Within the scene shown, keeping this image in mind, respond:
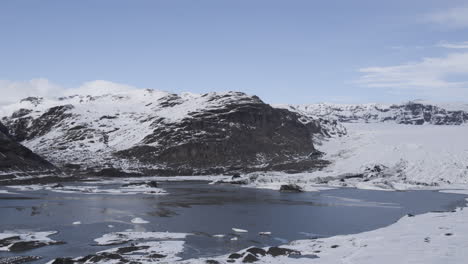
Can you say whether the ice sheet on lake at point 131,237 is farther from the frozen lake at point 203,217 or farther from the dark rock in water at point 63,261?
the dark rock in water at point 63,261

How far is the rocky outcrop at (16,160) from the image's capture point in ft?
384

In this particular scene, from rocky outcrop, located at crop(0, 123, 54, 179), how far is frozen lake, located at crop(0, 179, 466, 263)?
4471 centimetres

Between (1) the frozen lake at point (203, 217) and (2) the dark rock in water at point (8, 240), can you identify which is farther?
(1) the frozen lake at point (203, 217)

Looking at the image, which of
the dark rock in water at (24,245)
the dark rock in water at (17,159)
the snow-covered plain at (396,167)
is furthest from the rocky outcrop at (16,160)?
the dark rock in water at (24,245)

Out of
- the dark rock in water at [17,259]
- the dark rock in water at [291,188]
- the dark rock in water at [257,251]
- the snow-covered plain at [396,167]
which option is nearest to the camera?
the dark rock in water at [17,259]

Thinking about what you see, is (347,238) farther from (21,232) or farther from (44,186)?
(44,186)

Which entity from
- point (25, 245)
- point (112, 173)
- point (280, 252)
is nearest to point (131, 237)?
point (25, 245)

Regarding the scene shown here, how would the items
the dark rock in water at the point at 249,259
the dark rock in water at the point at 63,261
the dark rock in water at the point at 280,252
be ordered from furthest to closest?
the dark rock in water at the point at 280,252, the dark rock in water at the point at 249,259, the dark rock in water at the point at 63,261

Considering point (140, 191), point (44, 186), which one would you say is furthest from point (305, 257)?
point (44, 186)

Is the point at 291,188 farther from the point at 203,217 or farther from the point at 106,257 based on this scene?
the point at 106,257

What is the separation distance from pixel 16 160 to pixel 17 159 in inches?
30.7

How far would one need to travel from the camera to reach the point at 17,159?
12294 cm

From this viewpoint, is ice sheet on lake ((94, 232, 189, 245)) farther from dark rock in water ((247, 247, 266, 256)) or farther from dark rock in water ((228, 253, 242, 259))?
dark rock in water ((228, 253, 242, 259))

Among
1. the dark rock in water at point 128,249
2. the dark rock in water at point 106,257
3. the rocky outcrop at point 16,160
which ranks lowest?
the dark rock in water at point 128,249
